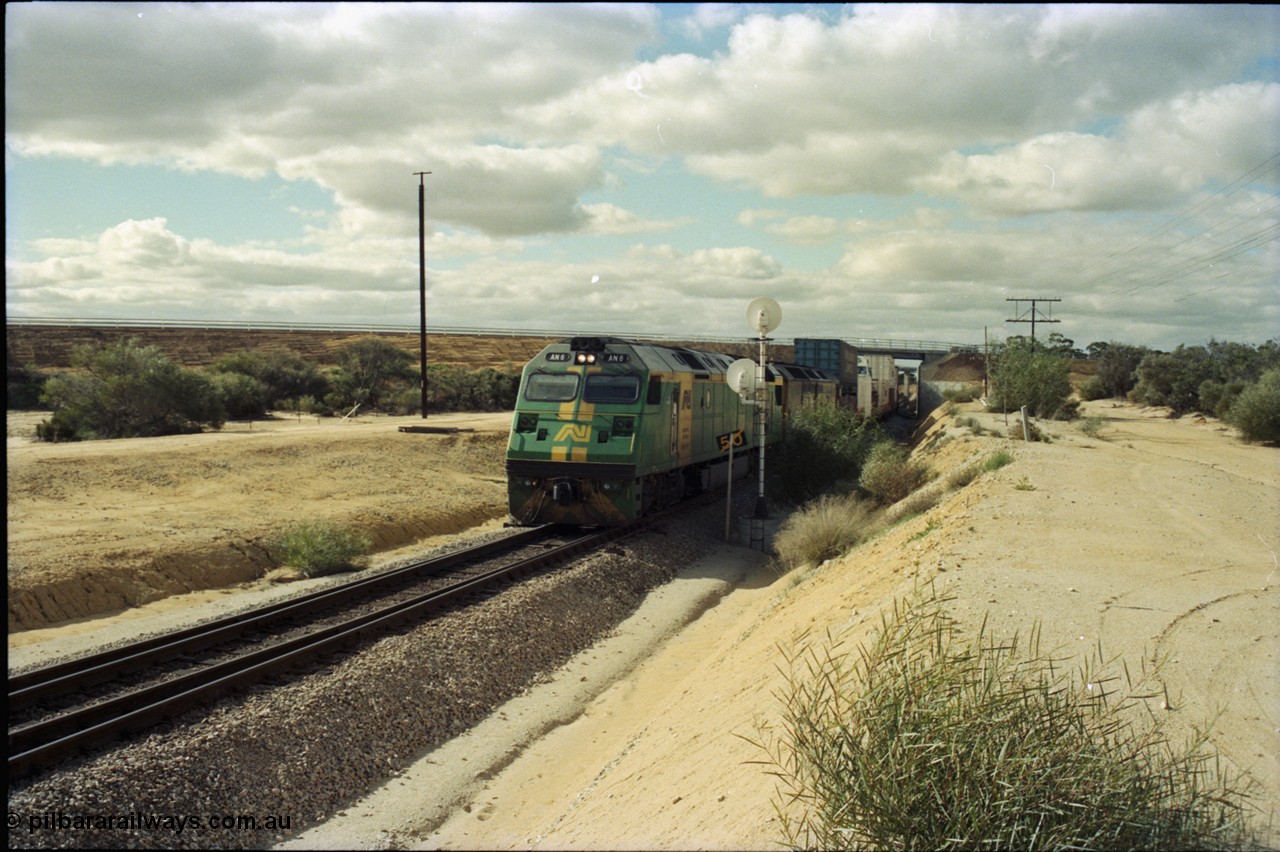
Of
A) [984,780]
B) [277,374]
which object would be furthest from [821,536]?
[277,374]

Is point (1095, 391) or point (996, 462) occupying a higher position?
point (1095, 391)

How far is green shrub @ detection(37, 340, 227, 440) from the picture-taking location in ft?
101

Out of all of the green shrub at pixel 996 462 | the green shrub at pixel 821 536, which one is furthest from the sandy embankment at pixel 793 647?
the green shrub at pixel 996 462

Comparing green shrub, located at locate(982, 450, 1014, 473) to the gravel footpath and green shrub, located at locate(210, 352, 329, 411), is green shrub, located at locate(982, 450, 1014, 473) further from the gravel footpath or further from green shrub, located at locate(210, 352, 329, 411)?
green shrub, located at locate(210, 352, 329, 411)

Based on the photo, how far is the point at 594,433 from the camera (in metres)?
17.5

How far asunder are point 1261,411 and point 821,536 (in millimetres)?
24774

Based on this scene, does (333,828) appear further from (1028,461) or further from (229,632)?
(1028,461)

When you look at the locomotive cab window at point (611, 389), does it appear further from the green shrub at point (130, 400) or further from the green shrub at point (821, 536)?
the green shrub at point (130, 400)

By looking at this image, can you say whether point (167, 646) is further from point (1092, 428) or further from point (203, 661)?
point (1092, 428)

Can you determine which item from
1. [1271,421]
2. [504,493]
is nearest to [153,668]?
[504,493]

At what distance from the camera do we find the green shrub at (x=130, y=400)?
3075 cm

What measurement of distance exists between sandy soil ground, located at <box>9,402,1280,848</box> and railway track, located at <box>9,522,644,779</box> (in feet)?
6.39

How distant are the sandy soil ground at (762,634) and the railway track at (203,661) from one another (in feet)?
6.39

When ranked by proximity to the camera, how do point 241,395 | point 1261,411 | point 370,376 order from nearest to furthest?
point 1261,411
point 241,395
point 370,376
